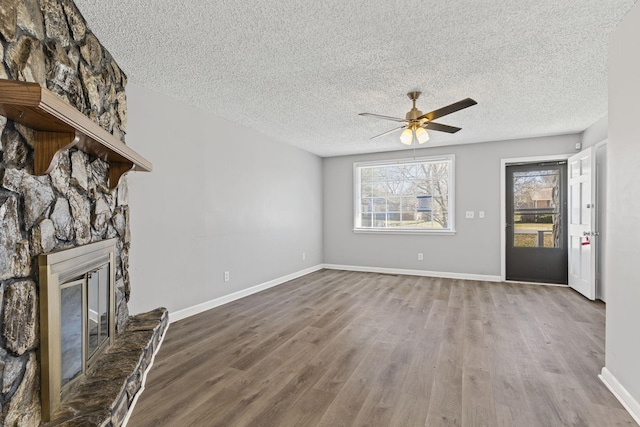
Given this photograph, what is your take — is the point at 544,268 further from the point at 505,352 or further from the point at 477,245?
the point at 505,352

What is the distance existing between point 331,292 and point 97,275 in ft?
10.3

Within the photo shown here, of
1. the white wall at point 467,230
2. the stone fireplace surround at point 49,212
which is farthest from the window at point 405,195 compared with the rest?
the stone fireplace surround at point 49,212

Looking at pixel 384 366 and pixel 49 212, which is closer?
pixel 49 212

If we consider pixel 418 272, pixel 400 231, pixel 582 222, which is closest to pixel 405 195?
pixel 400 231

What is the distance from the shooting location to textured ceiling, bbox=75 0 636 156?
191cm

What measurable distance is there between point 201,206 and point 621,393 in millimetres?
3839

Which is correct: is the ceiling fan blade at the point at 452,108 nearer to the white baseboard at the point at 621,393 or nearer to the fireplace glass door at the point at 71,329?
the white baseboard at the point at 621,393

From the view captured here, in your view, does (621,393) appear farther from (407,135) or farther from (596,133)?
(596,133)

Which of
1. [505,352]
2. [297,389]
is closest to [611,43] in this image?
[505,352]

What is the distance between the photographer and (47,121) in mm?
1219

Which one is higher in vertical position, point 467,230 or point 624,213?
point 624,213

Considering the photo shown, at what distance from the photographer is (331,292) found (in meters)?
4.58

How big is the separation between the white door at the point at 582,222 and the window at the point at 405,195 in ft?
5.55

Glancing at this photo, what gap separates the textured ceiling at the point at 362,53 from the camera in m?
1.91
